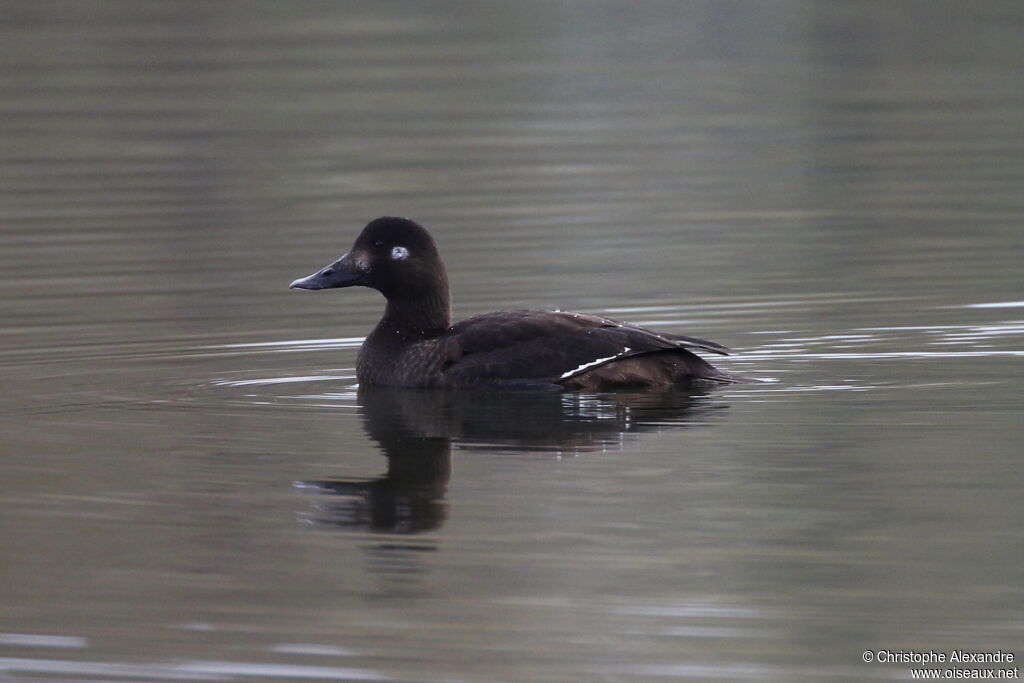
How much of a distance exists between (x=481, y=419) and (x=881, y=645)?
3631 millimetres

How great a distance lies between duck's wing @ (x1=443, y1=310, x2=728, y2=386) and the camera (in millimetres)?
9398

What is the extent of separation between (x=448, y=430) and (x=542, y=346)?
37.2 inches

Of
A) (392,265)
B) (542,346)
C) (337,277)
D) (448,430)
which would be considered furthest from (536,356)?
(337,277)

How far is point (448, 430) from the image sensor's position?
28.6 ft

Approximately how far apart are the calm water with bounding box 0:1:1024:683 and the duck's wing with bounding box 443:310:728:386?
20 centimetres

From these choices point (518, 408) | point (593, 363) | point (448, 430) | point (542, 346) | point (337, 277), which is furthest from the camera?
point (337, 277)

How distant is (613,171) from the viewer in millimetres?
17859

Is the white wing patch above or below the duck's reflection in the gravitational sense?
above

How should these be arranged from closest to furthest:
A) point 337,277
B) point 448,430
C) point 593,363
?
point 448,430 < point 593,363 < point 337,277

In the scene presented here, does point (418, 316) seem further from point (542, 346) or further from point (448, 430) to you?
point (448, 430)

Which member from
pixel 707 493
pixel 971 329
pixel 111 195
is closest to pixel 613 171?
pixel 111 195

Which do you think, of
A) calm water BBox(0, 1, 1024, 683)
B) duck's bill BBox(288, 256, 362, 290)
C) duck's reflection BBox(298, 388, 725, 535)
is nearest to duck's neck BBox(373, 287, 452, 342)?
duck's bill BBox(288, 256, 362, 290)

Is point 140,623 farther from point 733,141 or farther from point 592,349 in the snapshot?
point 733,141

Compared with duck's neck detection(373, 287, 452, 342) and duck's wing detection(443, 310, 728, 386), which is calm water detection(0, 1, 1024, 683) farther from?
duck's neck detection(373, 287, 452, 342)
